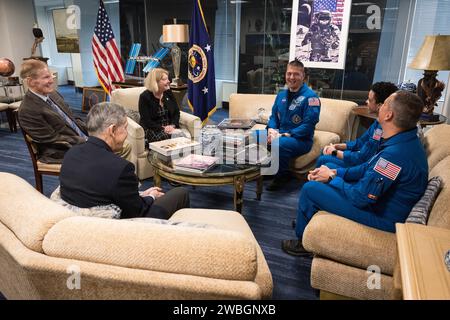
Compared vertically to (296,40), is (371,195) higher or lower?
lower

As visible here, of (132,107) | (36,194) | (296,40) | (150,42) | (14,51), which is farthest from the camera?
(150,42)

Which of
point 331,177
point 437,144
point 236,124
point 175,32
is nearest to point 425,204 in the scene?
point 331,177

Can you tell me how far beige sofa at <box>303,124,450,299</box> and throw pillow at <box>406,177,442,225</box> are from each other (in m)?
0.03

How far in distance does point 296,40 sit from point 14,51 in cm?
554

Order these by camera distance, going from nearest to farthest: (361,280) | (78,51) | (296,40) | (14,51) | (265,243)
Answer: (361,280) → (265,243) → (296,40) → (14,51) → (78,51)

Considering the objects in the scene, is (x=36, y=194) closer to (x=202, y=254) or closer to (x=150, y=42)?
(x=202, y=254)

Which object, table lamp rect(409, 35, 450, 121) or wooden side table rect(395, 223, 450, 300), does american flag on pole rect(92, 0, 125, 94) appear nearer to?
table lamp rect(409, 35, 450, 121)

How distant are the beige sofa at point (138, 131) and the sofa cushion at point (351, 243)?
2045mm

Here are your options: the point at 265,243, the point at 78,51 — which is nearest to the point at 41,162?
the point at 265,243

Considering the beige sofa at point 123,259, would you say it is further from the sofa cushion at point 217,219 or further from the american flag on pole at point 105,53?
the american flag on pole at point 105,53

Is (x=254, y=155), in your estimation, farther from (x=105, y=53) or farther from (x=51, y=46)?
(x=51, y=46)

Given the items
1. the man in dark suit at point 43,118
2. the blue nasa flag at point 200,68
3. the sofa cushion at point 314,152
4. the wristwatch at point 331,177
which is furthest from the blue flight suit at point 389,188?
the blue nasa flag at point 200,68

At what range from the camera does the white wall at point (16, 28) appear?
6.52 metres

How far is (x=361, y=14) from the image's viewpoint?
17.4 ft
